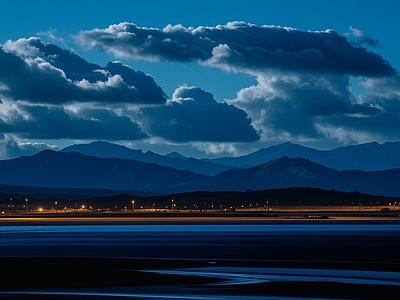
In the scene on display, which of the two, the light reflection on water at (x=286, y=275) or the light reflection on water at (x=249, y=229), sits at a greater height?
the light reflection on water at (x=249, y=229)

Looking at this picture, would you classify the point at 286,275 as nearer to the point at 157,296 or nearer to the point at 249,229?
the point at 157,296

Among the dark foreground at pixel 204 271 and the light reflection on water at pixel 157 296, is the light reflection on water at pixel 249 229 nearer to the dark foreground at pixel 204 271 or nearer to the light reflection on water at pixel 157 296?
the dark foreground at pixel 204 271

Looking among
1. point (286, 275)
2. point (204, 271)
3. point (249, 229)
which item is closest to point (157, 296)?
point (286, 275)

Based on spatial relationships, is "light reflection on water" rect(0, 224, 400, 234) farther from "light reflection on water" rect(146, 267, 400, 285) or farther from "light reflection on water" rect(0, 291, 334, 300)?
"light reflection on water" rect(0, 291, 334, 300)

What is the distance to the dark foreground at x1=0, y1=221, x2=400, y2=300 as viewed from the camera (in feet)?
153

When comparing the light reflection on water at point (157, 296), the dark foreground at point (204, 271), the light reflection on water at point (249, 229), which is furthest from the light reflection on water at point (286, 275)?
the light reflection on water at point (249, 229)

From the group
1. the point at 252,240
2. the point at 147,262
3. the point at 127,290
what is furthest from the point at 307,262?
the point at 252,240

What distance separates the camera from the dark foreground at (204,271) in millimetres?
46562

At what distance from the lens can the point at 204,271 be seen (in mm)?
58188

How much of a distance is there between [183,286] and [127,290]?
3587 millimetres

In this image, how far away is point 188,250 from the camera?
80.7m

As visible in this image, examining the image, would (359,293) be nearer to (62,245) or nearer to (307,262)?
(307,262)

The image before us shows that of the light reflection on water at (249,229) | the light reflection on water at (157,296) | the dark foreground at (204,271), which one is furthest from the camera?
the light reflection on water at (249,229)

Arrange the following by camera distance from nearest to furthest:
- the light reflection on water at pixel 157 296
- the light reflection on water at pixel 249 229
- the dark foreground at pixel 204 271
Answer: the light reflection on water at pixel 157 296, the dark foreground at pixel 204 271, the light reflection on water at pixel 249 229
